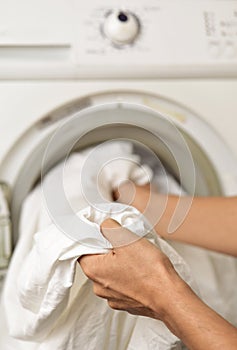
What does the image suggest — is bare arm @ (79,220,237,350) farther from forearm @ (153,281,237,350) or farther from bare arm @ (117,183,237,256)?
bare arm @ (117,183,237,256)

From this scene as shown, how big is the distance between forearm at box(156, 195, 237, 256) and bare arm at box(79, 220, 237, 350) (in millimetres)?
264

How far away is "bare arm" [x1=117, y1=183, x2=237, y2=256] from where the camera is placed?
2.85ft

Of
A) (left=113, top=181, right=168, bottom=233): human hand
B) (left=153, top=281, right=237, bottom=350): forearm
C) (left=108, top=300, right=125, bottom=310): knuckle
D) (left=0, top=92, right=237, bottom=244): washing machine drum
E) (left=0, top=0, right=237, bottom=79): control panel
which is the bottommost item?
(left=153, top=281, right=237, bottom=350): forearm

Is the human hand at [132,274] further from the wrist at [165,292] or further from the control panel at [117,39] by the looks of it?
the control panel at [117,39]

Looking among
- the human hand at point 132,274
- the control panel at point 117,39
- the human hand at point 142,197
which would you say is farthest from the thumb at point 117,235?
the control panel at point 117,39

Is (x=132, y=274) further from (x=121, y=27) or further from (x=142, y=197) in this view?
(x=121, y=27)

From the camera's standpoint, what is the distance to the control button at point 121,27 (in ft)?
2.98

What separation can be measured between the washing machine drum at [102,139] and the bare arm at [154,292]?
0.27 meters

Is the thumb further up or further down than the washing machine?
further down

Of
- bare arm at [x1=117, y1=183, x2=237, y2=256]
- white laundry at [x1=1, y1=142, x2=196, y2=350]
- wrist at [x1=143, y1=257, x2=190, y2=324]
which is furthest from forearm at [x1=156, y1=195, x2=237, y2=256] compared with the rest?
wrist at [x1=143, y1=257, x2=190, y2=324]

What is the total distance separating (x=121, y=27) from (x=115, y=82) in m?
0.09

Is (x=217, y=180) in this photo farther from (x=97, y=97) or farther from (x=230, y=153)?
(x=97, y=97)

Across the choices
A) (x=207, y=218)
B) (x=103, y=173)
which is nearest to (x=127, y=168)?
(x=103, y=173)

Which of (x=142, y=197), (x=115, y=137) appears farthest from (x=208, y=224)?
(x=115, y=137)
